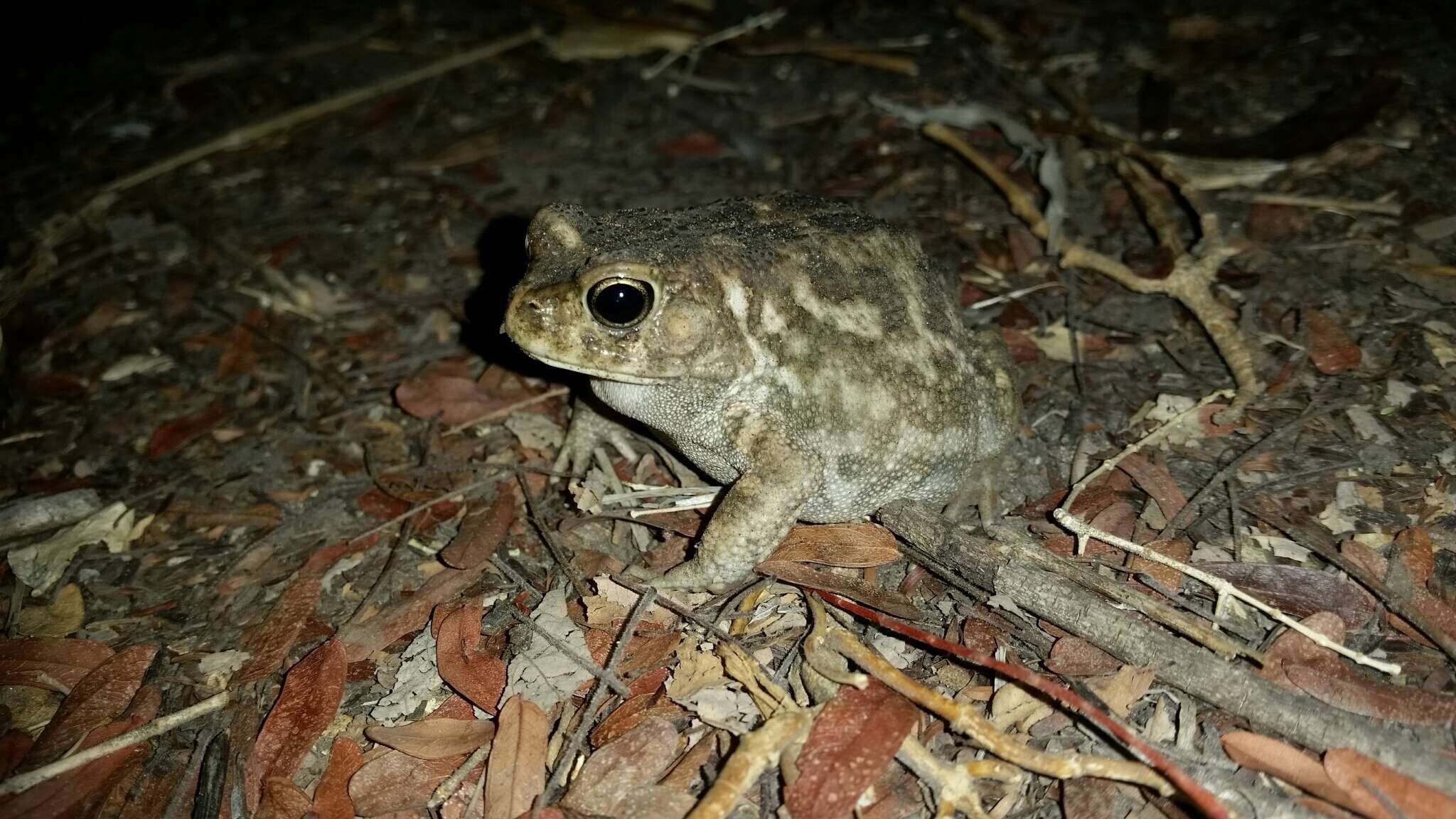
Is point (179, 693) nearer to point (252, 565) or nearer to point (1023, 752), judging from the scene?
point (252, 565)

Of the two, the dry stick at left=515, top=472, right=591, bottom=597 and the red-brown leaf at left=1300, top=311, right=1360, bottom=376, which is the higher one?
the red-brown leaf at left=1300, top=311, right=1360, bottom=376

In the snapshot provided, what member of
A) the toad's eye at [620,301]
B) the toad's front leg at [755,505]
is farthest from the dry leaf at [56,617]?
the toad's eye at [620,301]

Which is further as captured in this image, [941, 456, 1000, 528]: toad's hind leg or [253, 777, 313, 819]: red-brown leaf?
[941, 456, 1000, 528]: toad's hind leg

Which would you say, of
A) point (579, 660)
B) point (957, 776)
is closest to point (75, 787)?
point (579, 660)

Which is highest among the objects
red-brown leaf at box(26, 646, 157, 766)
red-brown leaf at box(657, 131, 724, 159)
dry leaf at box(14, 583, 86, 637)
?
red-brown leaf at box(657, 131, 724, 159)

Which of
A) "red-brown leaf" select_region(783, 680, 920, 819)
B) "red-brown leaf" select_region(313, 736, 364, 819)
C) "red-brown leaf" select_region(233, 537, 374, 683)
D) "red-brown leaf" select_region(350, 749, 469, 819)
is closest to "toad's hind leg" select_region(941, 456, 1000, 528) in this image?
"red-brown leaf" select_region(783, 680, 920, 819)

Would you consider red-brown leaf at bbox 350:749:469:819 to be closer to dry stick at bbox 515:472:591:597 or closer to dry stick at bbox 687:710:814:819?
dry stick at bbox 515:472:591:597

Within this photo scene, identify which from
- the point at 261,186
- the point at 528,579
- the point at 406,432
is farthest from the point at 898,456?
the point at 261,186
